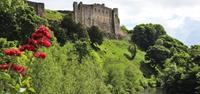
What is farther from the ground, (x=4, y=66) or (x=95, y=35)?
(x=4, y=66)

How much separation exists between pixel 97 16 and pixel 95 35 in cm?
2267

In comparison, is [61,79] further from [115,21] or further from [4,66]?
[115,21]

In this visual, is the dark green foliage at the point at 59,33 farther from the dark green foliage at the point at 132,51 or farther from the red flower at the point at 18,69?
the red flower at the point at 18,69

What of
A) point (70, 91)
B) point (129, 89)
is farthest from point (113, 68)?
point (70, 91)

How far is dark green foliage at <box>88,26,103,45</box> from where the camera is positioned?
155875mm

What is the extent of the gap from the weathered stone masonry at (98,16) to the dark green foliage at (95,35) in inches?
333

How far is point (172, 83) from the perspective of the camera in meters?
120

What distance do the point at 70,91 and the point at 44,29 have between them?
25796mm

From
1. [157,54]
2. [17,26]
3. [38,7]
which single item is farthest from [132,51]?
[17,26]

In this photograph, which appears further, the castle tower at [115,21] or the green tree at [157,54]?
the castle tower at [115,21]

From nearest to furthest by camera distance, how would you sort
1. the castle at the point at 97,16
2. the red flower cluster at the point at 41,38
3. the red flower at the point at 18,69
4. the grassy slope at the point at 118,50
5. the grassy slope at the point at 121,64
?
the red flower at the point at 18,69 < the red flower cluster at the point at 41,38 < the grassy slope at the point at 121,64 < the grassy slope at the point at 118,50 < the castle at the point at 97,16

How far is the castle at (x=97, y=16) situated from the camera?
549 feet

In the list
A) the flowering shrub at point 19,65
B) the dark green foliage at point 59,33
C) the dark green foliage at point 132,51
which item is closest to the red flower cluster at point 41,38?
the flowering shrub at point 19,65

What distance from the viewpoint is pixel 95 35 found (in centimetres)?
15762
